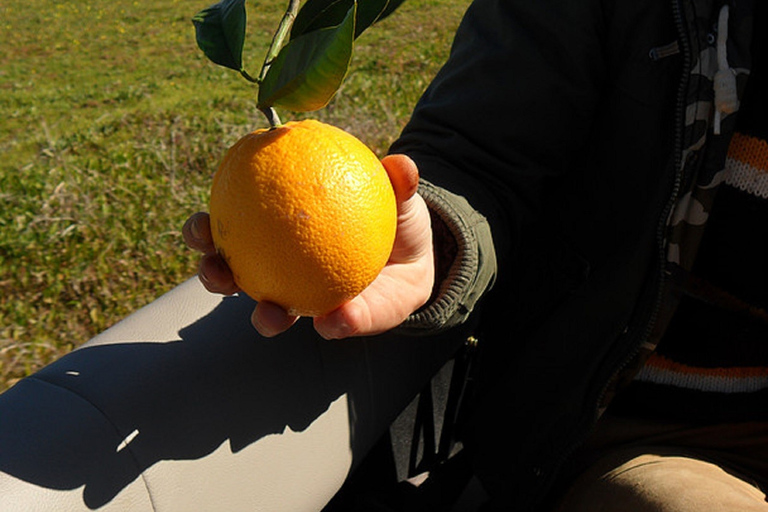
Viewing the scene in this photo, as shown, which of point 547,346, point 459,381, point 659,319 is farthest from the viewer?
point 459,381

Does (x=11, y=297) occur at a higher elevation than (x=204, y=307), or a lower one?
lower

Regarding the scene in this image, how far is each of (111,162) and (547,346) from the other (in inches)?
93.5

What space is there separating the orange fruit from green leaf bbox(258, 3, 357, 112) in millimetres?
59

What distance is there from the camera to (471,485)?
157 centimetres

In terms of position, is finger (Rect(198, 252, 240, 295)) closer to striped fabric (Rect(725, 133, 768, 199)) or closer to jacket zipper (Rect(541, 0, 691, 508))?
jacket zipper (Rect(541, 0, 691, 508))

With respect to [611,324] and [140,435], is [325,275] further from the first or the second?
[611,324]

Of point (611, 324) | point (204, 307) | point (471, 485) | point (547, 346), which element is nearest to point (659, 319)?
point (611, 324)

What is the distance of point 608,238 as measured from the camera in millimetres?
1337

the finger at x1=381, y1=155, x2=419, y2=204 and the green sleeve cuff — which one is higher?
the finger at x1=381, y1=155, x2=419, y2=204

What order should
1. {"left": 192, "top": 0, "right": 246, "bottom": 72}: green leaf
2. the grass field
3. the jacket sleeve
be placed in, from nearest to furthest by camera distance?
1. {"left": 192, "top": 0, "right": 246, "bottom": 72}: green leaf
2. the jacket sleeve
3. the grass field

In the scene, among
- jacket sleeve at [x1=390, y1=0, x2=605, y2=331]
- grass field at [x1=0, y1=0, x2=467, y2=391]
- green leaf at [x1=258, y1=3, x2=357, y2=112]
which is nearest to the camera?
green leaf at [x1=258, y1=3, x2=357, y2=112]

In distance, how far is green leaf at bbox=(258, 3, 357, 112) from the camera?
686mm

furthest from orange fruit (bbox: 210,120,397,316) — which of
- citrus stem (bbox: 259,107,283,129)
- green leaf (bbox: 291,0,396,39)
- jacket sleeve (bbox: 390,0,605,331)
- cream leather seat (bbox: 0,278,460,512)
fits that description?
jacket sleeve (bbox: 390,0,605,331)

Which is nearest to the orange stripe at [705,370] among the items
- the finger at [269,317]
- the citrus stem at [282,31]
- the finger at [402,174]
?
the finger at [402,174]
